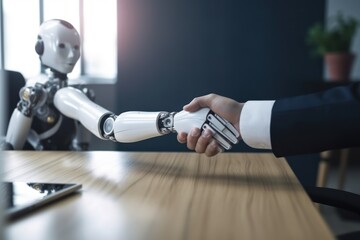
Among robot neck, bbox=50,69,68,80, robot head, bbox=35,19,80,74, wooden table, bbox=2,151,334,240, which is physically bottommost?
wooden table, bbox=2,151,334,240

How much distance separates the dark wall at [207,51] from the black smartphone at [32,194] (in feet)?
0.88

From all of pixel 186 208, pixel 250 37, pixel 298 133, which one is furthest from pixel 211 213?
pixel 250 37

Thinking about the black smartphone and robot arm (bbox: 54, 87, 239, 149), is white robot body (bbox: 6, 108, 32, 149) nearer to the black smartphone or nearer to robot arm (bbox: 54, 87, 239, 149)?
robot arm (bbox: 54, 87, 239, 149)

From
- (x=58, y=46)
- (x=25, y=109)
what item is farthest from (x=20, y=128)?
(x=58, y=46)

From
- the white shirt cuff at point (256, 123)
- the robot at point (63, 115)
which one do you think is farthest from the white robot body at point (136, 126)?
the white shirt cuff at point (256, 123)

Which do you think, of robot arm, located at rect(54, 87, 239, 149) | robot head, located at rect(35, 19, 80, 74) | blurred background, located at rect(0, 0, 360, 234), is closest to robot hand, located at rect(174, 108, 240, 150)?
robot arm, located at rect(54, 87, 239, 149)

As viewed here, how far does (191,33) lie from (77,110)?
1.05ft

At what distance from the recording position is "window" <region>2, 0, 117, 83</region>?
579mm

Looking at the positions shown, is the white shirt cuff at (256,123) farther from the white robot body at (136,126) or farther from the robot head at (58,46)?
the robot head at (58,46)

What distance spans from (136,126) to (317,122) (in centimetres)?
25

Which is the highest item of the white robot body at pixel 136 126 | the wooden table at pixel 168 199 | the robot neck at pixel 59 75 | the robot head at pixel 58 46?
the robot head at pixel 58 46

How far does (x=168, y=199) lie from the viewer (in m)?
0.44

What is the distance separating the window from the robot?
23 mm

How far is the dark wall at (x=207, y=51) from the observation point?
0.86m
